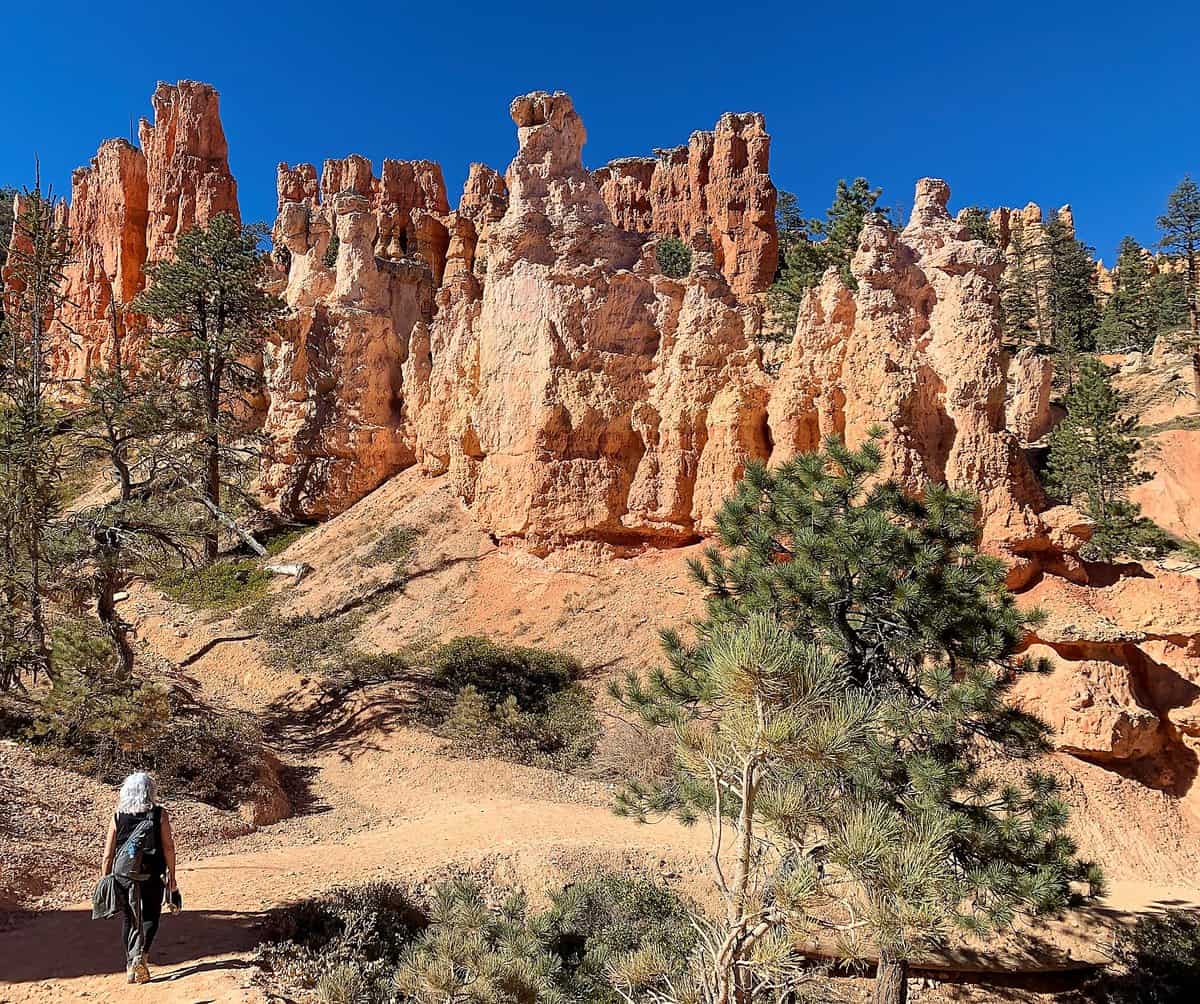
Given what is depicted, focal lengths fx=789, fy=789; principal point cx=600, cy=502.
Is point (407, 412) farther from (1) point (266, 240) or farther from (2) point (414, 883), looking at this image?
(1) point (266, 240)

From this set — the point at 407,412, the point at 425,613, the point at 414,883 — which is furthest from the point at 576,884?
the point at 407,412

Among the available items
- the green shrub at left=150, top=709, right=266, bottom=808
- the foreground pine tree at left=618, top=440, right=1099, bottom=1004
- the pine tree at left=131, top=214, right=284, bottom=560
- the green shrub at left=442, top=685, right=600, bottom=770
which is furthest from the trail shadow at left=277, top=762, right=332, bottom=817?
the pine tree at left=131, top=214, right=284, bottom=560

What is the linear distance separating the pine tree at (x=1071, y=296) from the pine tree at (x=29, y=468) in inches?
1469

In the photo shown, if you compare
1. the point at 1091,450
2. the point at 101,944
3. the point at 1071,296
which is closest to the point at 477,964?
the point at 101,944

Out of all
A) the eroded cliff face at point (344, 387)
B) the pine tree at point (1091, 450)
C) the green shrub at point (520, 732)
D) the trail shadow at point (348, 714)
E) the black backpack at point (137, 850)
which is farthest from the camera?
the eroded cliff face at point (344, 387)

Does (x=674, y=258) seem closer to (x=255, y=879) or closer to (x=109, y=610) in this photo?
(x=109, y=610)

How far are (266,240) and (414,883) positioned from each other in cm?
5254

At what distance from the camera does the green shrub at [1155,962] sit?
9102mm

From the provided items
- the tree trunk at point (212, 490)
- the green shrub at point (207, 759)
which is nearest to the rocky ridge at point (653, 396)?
the tree trunk at point (212, 490)

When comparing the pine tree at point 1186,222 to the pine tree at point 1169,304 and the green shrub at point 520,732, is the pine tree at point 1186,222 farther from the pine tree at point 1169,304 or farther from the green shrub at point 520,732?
the green shrub at point 520,732

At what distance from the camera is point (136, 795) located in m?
6.22

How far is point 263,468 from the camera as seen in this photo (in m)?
27.9

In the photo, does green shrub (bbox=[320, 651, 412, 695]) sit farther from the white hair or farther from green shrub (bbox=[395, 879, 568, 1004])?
the white hair

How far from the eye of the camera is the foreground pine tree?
13.7 ft
